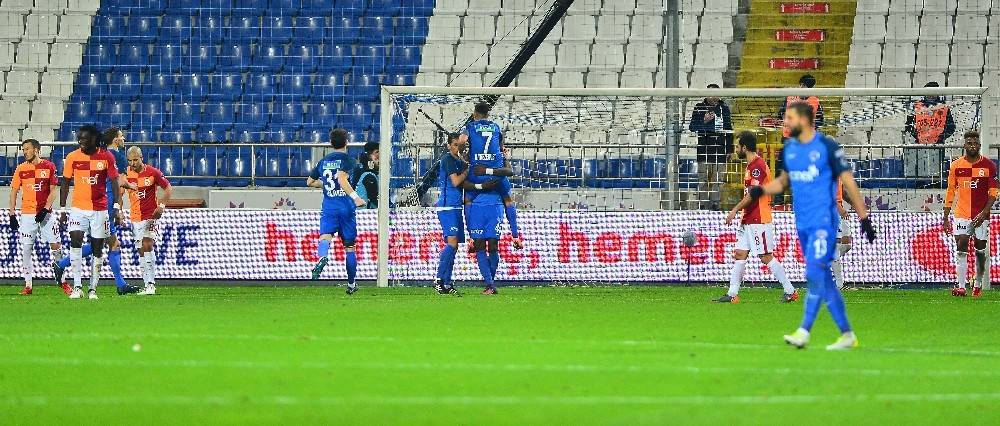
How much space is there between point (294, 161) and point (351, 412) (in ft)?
61.5

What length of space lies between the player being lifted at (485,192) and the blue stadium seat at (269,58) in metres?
12.4

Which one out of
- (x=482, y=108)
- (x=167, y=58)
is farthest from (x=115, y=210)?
(x=167, y=58)

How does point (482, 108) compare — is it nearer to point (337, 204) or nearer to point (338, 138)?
point (338, 138)

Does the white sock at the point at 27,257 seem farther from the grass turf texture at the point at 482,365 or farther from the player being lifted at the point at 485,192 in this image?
the player being lifted at the point at 485,192

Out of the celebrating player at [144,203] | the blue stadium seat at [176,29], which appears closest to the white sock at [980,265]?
the celebrating player at [144,203]

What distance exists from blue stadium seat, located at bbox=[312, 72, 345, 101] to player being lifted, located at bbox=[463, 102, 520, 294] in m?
11.3

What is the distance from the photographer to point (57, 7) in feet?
102

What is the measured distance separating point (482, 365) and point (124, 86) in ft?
71.6

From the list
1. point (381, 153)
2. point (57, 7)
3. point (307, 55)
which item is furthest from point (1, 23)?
point (381, 153)

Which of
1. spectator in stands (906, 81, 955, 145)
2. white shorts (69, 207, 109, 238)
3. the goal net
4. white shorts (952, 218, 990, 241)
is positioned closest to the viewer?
white shorts (69, 207, 109, 238)

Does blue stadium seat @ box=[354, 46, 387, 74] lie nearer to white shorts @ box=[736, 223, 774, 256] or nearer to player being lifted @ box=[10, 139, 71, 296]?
player being lifted @ box=[10, 139, 71, 296]

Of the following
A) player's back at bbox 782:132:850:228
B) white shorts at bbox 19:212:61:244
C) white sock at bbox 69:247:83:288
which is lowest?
white sock at bbox 69:247:83:288

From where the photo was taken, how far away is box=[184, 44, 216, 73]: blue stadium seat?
2919 cm

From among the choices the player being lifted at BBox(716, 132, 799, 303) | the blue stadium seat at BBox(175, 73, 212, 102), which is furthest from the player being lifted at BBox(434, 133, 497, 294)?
the blue stadium seat at BBox(175, 73, 212, 102)
